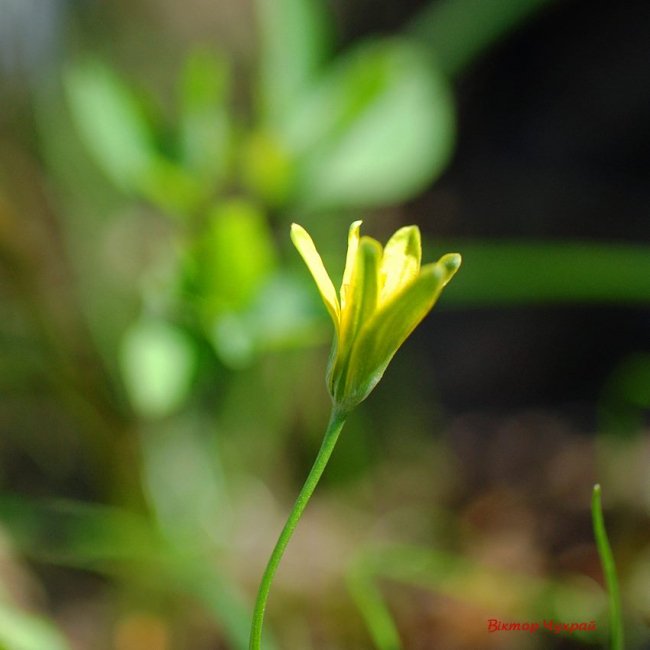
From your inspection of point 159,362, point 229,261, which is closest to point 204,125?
point 229,261

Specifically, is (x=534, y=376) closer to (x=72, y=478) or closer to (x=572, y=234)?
(x=572, y=234)

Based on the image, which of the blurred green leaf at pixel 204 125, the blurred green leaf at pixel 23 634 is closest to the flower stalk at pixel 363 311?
the blurred green leaf at pixel 23 634

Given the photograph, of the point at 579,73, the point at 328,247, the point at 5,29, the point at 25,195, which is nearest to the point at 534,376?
the point at 328,247

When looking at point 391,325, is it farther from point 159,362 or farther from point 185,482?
point 185,482

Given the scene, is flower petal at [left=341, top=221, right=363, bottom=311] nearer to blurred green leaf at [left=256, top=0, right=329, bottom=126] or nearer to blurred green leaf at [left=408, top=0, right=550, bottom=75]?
blurred green leaf at [left=256, top=0, right=329, bottom=126]

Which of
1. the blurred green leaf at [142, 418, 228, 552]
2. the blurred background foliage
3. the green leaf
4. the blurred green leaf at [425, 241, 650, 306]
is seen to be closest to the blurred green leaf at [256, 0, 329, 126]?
the blurred background foliage

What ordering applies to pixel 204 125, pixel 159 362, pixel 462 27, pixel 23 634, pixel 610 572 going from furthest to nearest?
1. pixel 462 27
2. pixel 204 125
3. pixel 159 362
4. pixel 23 634
5. pixel 610 572
